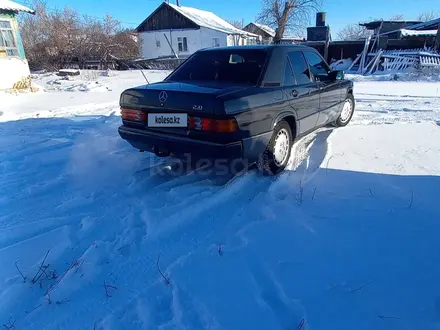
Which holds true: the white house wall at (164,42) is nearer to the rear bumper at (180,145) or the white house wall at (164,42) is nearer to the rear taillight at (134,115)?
the rear taillight at (134,115)

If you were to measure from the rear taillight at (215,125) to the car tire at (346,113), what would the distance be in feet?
11.3

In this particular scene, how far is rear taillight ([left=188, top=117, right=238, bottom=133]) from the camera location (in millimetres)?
2914

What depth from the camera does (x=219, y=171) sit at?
3838 mm

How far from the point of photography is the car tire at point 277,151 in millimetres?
3537

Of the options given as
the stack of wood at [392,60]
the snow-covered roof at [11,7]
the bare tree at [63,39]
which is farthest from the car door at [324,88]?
the bare tree at [63,39]

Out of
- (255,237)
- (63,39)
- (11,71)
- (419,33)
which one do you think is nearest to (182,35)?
(63,39)

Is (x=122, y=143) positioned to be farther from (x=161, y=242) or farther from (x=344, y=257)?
(x=344, y=257)

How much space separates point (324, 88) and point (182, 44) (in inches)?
1273

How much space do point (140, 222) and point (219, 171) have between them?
1.38 metres

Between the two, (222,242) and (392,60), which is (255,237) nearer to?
(222,242)

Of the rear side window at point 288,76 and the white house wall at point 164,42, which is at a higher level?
the white house wall at point 164,42

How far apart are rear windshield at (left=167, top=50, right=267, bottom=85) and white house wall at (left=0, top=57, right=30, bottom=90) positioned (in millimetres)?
11815

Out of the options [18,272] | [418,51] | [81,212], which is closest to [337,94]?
[81,212]

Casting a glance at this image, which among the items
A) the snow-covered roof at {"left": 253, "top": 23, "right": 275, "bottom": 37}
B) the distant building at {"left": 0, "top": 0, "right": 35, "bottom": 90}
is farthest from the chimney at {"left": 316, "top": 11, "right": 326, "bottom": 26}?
the distant building at {"left": 0, "top": 0, "right": 35, "bottom": 90}
